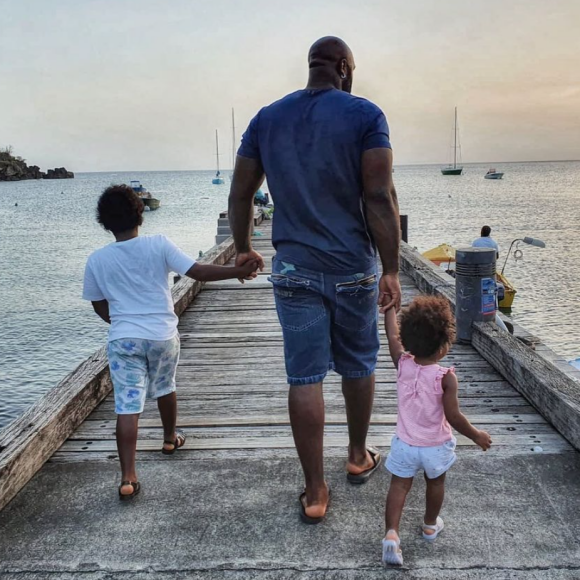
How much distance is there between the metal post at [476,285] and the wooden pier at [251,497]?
Answer: 93 cm

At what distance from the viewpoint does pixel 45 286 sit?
2423 cm

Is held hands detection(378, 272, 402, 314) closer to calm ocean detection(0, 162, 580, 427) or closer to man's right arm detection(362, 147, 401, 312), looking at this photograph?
man's right arm detection(362, 147, 401, 312)

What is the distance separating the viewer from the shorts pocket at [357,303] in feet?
9.83

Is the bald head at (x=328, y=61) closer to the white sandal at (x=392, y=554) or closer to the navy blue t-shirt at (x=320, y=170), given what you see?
the navy blue t-shirt at (x=320, y=170)

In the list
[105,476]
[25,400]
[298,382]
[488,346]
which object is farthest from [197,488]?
[25,400]

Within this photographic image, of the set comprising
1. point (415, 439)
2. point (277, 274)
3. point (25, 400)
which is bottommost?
point (25, 400)

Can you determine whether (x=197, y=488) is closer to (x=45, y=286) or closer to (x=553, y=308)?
(x=553, y=308)

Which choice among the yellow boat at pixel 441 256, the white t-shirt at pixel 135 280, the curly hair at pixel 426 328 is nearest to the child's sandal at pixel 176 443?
the white t-shirt at pixel 135 280

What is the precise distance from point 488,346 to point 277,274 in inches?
117

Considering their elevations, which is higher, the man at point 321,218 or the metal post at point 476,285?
the man at point 321,218

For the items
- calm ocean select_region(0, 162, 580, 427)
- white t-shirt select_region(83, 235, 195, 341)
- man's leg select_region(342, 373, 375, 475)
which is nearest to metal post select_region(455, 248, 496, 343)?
man's leg select_region(342, 373, 375, 475)

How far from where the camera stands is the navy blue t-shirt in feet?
9.28

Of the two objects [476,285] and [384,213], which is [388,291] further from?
[476,285]

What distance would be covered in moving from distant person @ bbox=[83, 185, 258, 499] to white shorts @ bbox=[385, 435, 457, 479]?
1.23 metres
